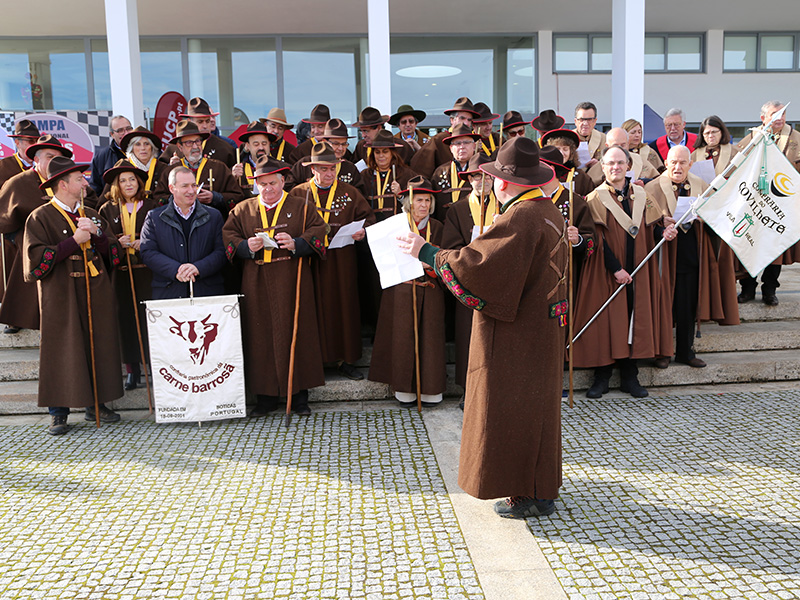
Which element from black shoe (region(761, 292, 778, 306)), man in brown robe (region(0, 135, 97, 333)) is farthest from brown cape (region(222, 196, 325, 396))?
black shoe (region(761, 292, 778, 306))

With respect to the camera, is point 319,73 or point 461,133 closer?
point 461,133

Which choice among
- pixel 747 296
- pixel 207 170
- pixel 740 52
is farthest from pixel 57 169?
pixel 740 52

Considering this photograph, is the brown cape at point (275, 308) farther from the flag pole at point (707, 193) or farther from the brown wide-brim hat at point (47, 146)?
the flag pole at point (707, 193)

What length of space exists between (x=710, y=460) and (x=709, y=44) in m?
12.9

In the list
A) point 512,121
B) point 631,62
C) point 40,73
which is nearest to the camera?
point 512,121

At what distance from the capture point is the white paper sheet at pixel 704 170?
23.9ft

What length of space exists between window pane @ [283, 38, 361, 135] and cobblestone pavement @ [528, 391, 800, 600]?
33.1ft

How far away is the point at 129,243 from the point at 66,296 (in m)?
0.79

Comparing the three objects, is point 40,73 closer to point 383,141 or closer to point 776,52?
point 383,141

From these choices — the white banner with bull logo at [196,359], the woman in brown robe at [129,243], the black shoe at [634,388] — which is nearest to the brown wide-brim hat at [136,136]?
the woman in brown robe at [129,243]

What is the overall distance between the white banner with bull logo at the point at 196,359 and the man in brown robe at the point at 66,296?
506 mm

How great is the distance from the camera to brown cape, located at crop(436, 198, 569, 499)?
370cm

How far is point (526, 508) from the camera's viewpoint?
4016 millimetres

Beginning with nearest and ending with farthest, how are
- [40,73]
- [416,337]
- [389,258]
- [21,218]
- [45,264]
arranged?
[389,258] < [45,264] < [416,337] < [21,218] < [40,73]
